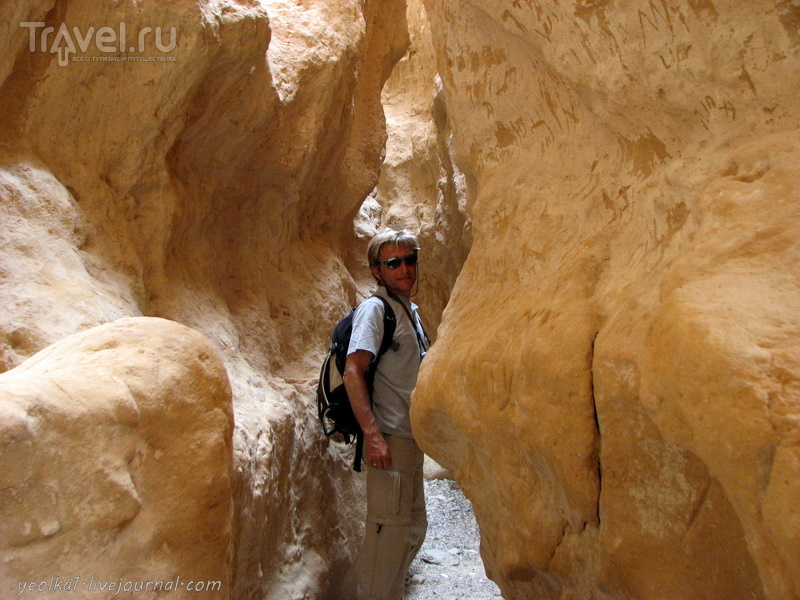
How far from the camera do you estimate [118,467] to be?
5.69ft

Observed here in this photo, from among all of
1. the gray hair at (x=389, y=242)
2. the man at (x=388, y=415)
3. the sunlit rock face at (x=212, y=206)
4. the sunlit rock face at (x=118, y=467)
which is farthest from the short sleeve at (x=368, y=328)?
the sunlit rock face at (x=118, y=467)

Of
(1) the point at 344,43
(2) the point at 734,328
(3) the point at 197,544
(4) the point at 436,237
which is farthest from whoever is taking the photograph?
(4) the point at 436,237

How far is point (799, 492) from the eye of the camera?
47.8 inches

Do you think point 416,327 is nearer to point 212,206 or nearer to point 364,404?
point 364,404

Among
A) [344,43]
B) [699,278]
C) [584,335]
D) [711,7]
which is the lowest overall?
[584,335]

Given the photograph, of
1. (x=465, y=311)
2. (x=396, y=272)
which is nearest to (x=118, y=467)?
(x=465, y=311)

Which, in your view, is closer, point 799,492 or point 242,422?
point 799,492

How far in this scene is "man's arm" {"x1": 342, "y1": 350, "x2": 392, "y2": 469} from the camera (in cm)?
287

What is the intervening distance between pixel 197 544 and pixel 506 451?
3.39 ft

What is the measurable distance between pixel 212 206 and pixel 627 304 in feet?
8.06

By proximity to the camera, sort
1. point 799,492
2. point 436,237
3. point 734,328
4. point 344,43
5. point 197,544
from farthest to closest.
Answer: point 436,237
point 344,43
point 197,544
point 734,328
point 799,492

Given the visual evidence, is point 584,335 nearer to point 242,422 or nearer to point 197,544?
point 197,544

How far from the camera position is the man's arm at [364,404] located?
2867 millimetres

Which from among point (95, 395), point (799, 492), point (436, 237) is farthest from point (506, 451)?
point (436, 237)
